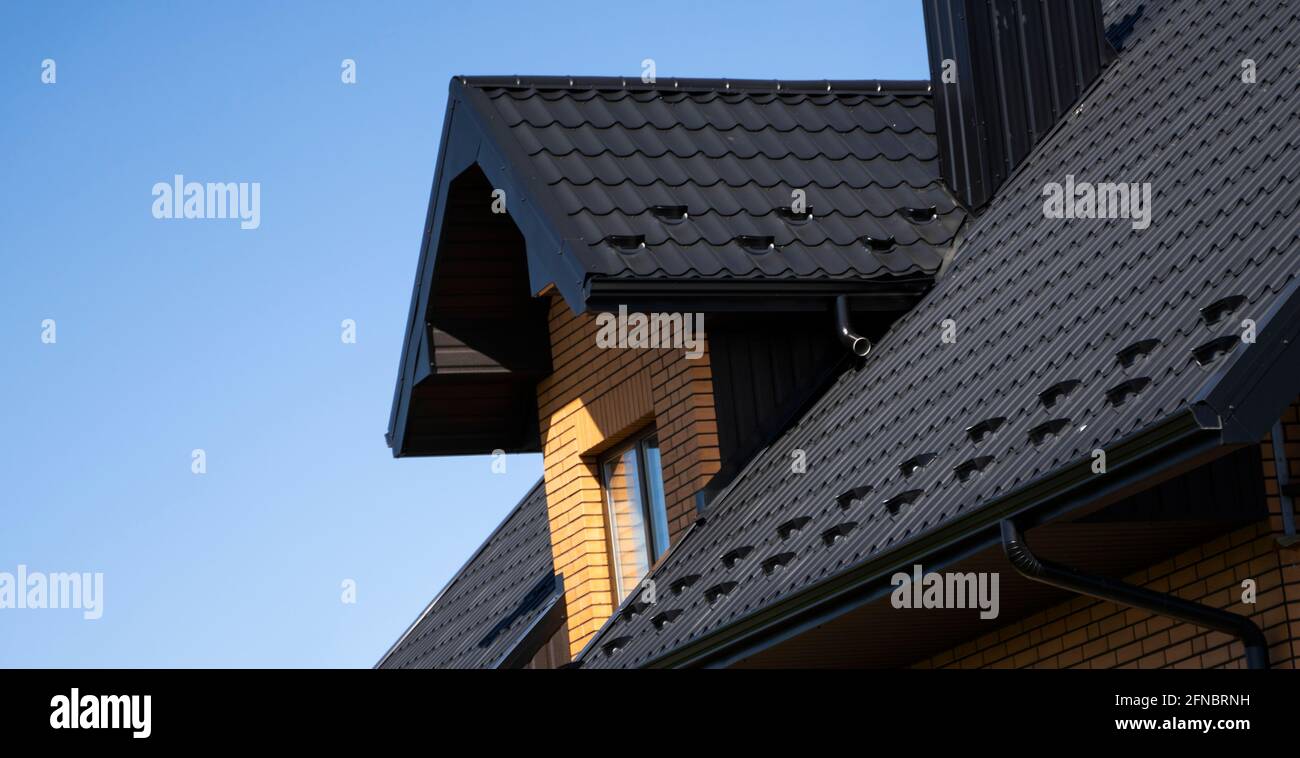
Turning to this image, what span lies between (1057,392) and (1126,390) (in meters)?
0.69

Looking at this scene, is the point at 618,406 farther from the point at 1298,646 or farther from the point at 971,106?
the point at 1298,646

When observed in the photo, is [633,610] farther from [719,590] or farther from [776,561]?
[776,561]

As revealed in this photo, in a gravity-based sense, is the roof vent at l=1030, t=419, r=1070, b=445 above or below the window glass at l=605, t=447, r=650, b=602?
below

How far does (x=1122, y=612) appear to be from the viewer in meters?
7.34

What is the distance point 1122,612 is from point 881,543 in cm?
99

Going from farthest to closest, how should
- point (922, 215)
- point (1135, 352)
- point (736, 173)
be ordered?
1. point (736, 173)
2. point (922, 215)
3. point (1135, 352)

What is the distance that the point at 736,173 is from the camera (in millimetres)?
10688

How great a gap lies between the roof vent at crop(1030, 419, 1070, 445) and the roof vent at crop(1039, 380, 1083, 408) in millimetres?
259

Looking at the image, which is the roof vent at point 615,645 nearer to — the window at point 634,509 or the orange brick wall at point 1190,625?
the window at point 634,509

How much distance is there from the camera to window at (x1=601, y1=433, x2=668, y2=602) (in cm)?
1100

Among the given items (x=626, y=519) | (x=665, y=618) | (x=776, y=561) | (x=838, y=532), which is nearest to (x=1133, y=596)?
(x=838, y=532)

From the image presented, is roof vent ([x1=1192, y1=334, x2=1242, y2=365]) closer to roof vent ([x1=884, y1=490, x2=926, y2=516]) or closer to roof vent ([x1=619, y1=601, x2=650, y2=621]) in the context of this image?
roof vent ([x1=884, y1=490, x2=926, y2=516])

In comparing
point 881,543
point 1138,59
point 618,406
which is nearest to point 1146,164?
point 1138,59

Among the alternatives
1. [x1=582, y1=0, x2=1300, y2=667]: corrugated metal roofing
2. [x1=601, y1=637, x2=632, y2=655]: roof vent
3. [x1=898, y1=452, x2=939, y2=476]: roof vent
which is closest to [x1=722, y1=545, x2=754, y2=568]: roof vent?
[x1=582, y1=0, x2=1300, y2=667]: corrugated metal roofing
